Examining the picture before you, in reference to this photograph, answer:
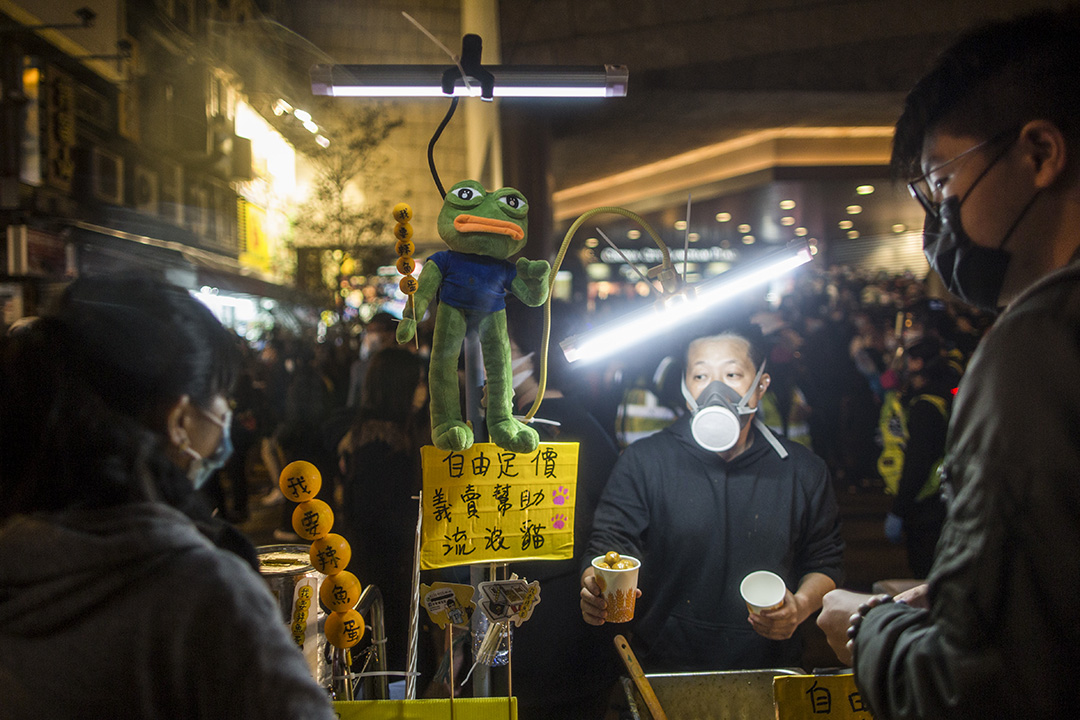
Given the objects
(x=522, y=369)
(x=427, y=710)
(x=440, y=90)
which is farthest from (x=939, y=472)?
(x=522, y=369)

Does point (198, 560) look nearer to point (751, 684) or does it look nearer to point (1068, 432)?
point (1068, 432)

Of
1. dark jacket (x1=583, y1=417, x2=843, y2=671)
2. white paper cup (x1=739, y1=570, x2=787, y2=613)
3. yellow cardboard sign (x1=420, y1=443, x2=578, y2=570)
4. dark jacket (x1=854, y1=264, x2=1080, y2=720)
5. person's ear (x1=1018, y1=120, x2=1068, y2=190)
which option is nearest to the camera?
dark jacket (x1=854, y1=264, x2=1080, y2=720)

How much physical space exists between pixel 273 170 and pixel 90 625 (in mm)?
8540

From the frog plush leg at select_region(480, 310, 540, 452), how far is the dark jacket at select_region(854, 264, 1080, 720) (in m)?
0.81

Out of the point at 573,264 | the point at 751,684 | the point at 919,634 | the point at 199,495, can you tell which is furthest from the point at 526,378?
the point at 573,264

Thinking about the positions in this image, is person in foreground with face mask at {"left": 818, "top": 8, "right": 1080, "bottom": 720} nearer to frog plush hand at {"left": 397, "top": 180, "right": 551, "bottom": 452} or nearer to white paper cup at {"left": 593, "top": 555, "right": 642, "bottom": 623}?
white paper cup at {"left": 593, "top": 555, "right": 642, "bottom": 623}

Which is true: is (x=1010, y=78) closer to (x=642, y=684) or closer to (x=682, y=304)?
(x=682, y=304)

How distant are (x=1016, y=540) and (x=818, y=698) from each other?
0.71 metres

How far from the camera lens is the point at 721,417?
2.03 m

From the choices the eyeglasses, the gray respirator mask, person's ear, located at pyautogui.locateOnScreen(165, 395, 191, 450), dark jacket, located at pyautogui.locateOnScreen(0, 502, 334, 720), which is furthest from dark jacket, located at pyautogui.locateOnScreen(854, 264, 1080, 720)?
person's ear, located at pyautogui.locateOnScreen(165, 395, 191, 450)

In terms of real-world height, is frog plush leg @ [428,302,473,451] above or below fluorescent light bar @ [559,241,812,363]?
below

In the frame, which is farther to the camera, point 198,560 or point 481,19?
point 481,19

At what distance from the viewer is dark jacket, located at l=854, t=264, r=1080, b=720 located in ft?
2.70

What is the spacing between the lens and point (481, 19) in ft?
15.8
